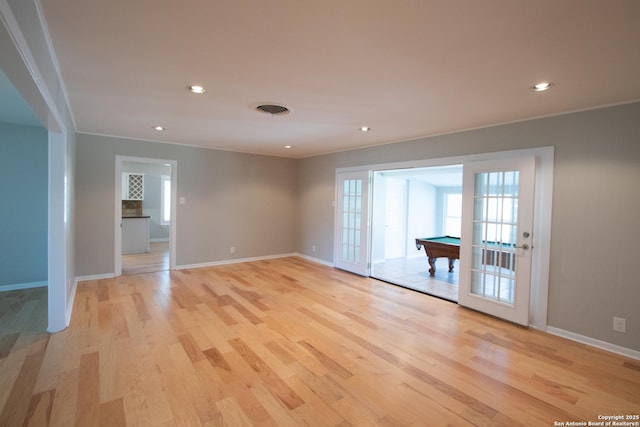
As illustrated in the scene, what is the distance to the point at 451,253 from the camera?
5145 millimetres

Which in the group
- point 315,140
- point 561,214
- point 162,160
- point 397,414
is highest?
point 315,140

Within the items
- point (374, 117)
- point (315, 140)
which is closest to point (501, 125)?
point (374, 117)

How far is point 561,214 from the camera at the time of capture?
3193 mm

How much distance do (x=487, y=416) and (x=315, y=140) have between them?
13.6ft

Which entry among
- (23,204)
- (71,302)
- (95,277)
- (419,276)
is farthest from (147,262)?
(419,276)

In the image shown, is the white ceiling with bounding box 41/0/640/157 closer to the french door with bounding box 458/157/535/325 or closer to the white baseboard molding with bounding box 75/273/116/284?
the french door with bounding box 458/157/535/325

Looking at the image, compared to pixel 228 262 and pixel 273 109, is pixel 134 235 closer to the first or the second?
pixel 228 262

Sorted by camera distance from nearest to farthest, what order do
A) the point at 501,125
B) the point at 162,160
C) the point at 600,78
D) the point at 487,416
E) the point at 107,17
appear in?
the point at 107,17
the point at 487,416
the point at 600,78
the point at 501,125
the point at 162,160

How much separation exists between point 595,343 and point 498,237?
1351 millimetres

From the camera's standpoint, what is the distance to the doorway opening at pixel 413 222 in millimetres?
5535

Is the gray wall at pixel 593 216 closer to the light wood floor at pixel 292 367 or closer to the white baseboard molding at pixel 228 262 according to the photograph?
the light wood floor at pixel 292 367

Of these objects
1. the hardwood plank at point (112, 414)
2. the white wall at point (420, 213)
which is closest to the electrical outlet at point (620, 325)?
the hardwood plank at point (112, 414)

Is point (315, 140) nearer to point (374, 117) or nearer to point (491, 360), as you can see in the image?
point (374, 117)

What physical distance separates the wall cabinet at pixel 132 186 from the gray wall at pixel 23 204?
4.11 metres
